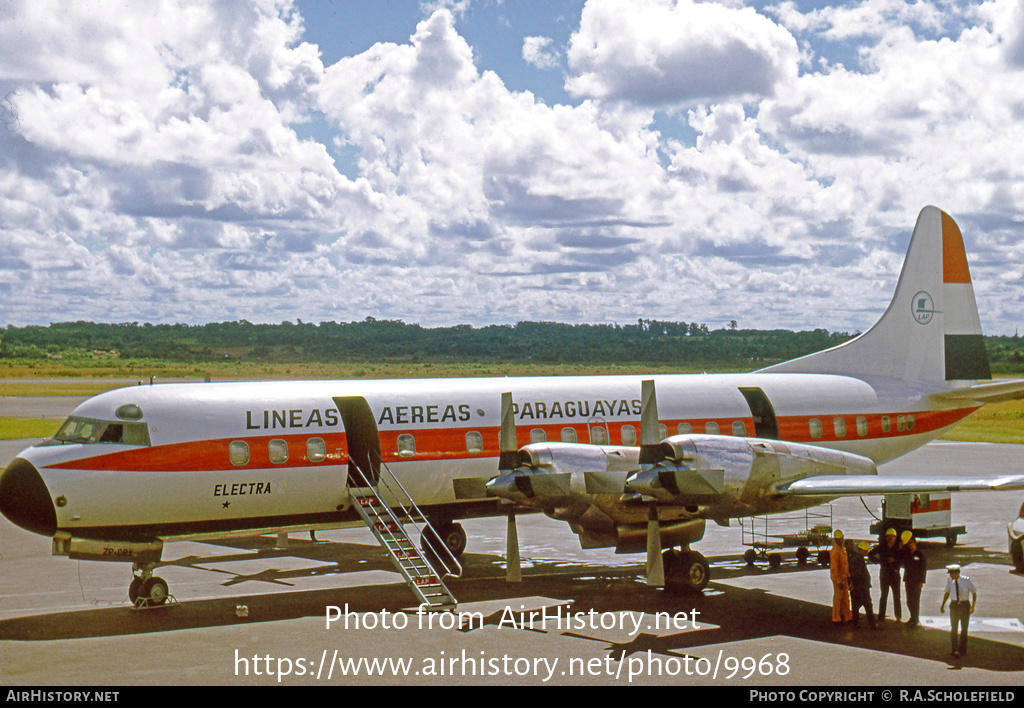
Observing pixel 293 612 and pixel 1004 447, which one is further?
pixel 1004 447

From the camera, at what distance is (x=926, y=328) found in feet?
88.2

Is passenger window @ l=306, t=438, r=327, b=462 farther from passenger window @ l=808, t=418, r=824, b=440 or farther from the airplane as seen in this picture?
passenger window @ l=808, t=418, r=824, b=440

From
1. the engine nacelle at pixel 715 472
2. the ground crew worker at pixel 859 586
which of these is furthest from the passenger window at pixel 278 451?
the ground crew worker at pixel 859 586

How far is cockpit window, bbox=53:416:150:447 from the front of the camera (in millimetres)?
17141

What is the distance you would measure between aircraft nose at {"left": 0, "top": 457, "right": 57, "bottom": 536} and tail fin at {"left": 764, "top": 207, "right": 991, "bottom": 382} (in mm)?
18258

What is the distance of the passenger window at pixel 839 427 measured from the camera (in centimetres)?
2342

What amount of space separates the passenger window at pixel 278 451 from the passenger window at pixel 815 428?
12176mm

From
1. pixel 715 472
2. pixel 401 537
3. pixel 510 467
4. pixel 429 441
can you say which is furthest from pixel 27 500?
pixel 715 472

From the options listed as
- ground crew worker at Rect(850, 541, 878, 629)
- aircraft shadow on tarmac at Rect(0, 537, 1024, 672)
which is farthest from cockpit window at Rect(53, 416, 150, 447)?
ground crew worker at Rect(850, 541, 878, 629)

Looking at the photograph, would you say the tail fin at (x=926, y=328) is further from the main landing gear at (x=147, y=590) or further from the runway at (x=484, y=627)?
the main landing gear at (x=147, y=590)
